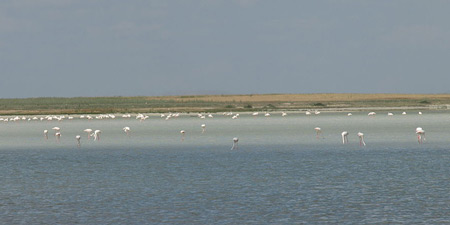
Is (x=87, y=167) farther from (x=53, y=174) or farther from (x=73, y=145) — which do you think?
(x=73, y=145)

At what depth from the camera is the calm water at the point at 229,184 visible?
670 inches

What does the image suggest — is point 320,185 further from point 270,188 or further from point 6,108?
point 6,108

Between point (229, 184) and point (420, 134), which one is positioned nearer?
point (229, 184)

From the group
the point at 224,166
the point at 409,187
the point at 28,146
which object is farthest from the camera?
the point at 28,146

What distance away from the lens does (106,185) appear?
74.2 ft

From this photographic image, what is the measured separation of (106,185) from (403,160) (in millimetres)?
12075

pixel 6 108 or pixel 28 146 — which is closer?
pixel 28 146

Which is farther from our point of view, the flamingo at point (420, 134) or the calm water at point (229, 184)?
the flamingo at point (420, 134)

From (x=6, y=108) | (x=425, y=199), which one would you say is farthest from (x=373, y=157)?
(x=6, y=108)

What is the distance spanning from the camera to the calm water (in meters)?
17.0

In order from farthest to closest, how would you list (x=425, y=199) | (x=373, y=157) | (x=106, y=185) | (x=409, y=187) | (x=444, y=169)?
(x=373, y=157), (x=444, y=169), (x=106, y=185), (x=409, y=187), (x=425, y=199)

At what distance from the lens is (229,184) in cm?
2200

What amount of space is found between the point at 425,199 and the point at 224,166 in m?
10.1

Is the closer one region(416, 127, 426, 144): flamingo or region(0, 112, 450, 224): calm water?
region(0, 112, 450, 224): calm water
